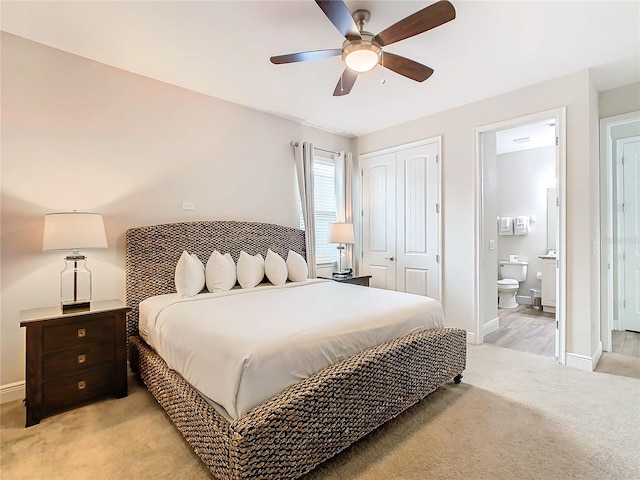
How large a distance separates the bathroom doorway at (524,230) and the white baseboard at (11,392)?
4.30 m

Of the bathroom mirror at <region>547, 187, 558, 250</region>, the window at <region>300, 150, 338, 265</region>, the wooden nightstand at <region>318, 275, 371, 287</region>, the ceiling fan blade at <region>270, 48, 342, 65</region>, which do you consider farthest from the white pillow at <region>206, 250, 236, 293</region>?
the bathroom mirror at <region>547, 187, 558, 250</region>

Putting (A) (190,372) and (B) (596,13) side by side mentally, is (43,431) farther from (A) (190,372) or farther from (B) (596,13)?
(B) (596,13)

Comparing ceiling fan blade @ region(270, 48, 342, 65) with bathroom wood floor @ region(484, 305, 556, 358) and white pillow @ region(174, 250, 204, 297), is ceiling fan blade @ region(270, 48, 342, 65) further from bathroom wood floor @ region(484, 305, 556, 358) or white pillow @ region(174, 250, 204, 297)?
bathroom wood floor @ region(484, 305, 556, 358)

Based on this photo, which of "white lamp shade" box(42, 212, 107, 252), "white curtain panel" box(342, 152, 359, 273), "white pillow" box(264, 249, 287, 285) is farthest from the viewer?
"white curtain panel" box(342, 152, 359, 273)

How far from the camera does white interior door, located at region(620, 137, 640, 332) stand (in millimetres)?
3884

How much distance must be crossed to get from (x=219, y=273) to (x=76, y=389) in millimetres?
1323

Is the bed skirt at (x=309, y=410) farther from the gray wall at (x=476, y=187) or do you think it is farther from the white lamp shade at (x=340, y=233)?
the white lamp shade at (x=340, y=233)

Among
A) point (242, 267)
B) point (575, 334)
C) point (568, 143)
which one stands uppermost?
point (568, 143)

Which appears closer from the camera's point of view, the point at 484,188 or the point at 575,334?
the point at 575,334

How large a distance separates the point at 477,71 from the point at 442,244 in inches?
75.3

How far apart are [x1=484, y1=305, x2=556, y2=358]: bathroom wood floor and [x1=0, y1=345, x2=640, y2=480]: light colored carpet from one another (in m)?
0.96

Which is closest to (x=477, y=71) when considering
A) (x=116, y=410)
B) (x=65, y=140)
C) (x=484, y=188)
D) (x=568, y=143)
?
(x=568, y=143)

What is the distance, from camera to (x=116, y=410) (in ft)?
7.55

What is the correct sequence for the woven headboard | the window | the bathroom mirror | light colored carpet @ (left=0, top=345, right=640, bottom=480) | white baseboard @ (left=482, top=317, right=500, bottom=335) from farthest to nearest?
the bathroom mirror < the window < white baseboard @ (left=482, top=317, right=500, bottom=335) < the woven headboard < light colored carpet @ (left=0, top=345, right=640, bottom=480)
